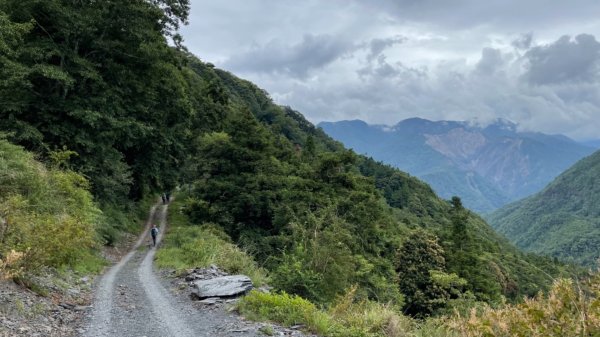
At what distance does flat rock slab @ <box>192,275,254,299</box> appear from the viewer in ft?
43.6

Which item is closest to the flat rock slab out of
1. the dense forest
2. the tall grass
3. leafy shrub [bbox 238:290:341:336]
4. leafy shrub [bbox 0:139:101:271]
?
the tall grass

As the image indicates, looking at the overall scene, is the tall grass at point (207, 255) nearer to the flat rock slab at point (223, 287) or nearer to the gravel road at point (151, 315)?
the flat rock slab at point (223, 287)

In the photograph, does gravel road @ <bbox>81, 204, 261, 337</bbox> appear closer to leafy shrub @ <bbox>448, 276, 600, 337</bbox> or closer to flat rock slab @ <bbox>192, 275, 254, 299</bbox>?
flat rock slab @ <bbox>192, 275, 254, 299</bbox>

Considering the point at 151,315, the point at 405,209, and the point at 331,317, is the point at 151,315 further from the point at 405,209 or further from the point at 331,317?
the point at 405,209

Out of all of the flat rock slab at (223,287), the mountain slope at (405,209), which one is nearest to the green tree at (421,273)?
the mountain slope at (405,209)

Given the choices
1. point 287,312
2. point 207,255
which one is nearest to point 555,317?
point 287,312

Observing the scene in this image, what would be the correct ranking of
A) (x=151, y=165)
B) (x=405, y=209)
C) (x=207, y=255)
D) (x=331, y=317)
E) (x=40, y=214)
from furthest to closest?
(x=405, y=209)
(x=151, y=165)
(x=207, y=255)
(x=40, y=214)
(x=331, y=317)

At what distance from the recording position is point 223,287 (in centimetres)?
1377

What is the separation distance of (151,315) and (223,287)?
2.41 meters

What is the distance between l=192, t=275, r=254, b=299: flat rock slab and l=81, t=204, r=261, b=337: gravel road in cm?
47

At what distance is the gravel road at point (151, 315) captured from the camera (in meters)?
10.3

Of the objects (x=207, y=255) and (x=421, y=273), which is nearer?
(x=207, y=255)

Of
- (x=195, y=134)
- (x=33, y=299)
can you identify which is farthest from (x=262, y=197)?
(x=195, y=134)

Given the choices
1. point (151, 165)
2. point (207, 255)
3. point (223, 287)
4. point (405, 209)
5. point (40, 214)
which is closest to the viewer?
point (223, 287)
